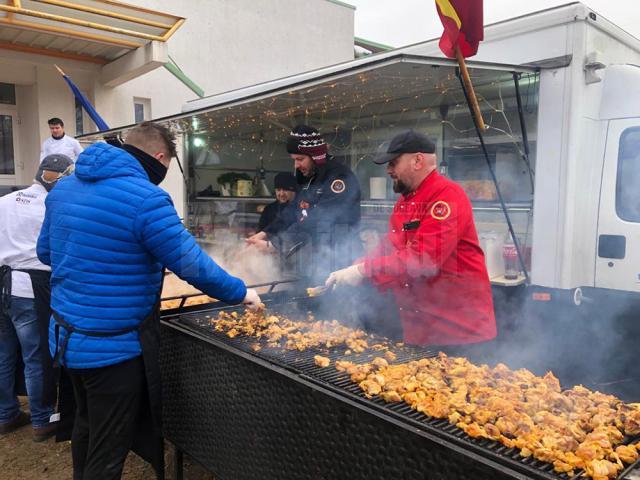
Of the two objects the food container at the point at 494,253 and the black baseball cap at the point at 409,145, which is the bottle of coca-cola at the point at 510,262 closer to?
the food container at the point at 494,253

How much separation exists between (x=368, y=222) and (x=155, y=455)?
388cm

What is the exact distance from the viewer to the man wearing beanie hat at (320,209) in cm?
433

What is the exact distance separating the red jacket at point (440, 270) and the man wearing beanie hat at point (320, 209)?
1434 mm

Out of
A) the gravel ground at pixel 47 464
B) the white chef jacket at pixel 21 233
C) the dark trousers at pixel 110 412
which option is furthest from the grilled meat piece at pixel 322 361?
the white chef jacket at pixel 21 233

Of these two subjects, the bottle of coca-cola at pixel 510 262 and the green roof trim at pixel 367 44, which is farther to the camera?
the green roof trim at pixel 367 44

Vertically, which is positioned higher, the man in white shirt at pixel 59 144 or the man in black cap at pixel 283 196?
the man in white shirt at pixel 59 144

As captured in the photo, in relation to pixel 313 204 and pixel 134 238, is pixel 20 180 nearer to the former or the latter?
pixel 313 204

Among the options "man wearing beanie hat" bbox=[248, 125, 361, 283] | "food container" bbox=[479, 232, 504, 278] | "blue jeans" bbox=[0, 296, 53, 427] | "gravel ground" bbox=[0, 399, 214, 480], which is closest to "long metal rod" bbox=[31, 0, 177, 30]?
"man wearing beanie hat" bbox=[248, 125, 361, 283]

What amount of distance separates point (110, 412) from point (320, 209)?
2407 mm

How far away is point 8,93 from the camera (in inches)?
382

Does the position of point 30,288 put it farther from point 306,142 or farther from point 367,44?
point 367,44

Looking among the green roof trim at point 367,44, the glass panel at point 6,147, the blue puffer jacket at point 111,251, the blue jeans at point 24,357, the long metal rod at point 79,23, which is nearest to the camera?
the blue puffer jacket at point 111,251

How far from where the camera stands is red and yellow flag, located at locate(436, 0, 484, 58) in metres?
3.09

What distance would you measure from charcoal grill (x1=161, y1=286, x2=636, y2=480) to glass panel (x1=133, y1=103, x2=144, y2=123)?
8.14 m
